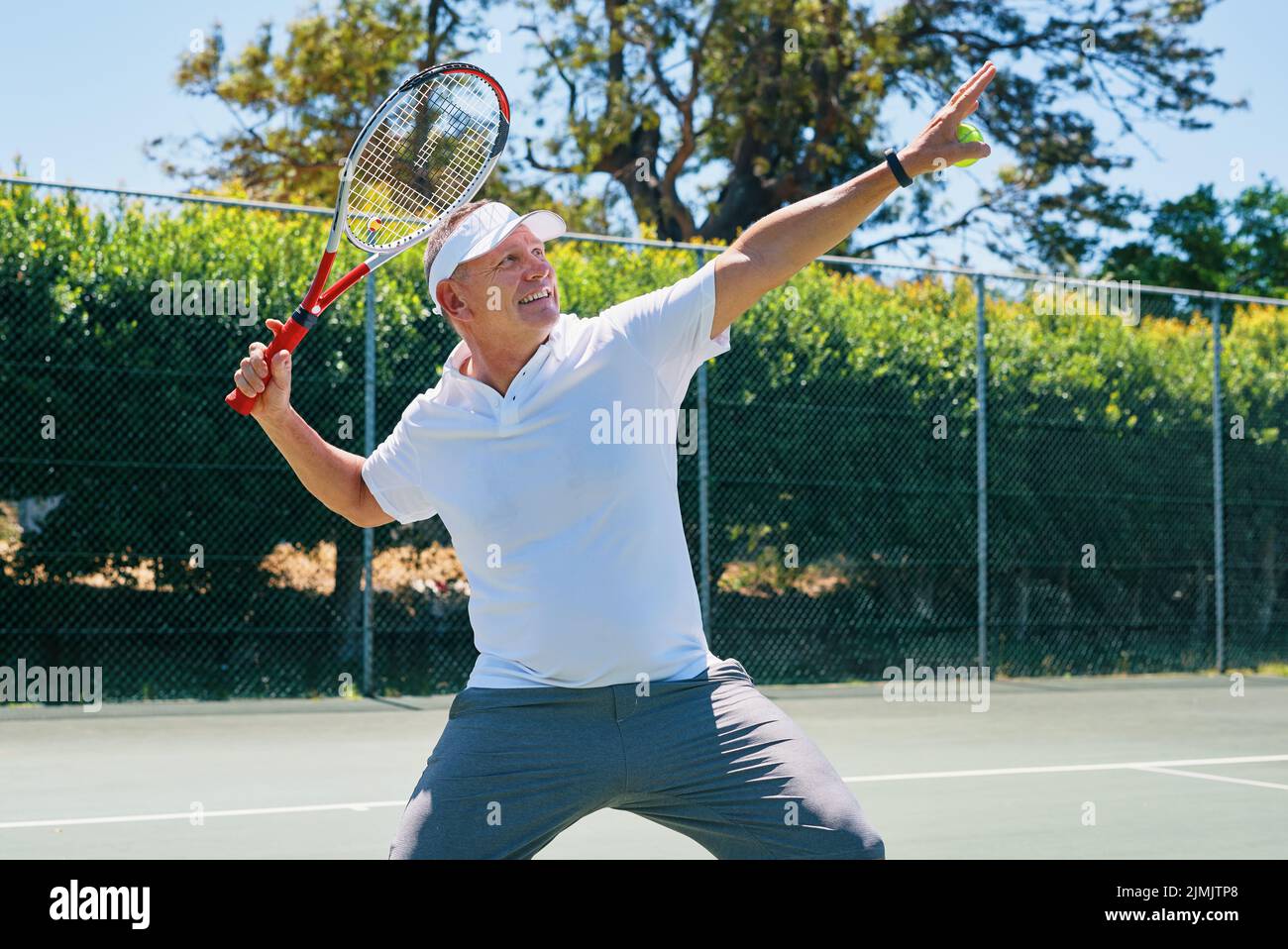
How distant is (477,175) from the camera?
3.96 m

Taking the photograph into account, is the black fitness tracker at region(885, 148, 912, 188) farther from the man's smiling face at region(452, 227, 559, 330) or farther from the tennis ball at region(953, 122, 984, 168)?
the man's smiling face at region(452, 227, 559, 330)

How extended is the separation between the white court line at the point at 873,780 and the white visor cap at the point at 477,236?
3065mm

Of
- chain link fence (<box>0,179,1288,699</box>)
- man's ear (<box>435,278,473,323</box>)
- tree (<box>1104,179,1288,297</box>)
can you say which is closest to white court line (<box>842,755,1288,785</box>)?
chain link fence (<box>0,179,1288,699</box>)

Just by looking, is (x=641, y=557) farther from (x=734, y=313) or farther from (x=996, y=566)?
(x=996, y=566)

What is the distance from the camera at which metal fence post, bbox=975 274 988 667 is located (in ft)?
35.1

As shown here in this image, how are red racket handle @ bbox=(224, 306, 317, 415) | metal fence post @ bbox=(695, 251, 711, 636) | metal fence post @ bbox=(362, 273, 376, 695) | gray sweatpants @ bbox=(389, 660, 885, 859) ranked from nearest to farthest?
gray sweatpants @ bbox=(389, 660, 885, 859), red racket handle @ bbox=(224, 306, 317, 415), metal fence post @ bbox=(362, 273, 376, 695), metal fence post @ bbox=(695, 251, 711, 636)

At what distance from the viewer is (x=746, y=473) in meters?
10.4

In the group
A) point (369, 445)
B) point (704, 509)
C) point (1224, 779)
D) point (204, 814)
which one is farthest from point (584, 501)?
point (704, 509)

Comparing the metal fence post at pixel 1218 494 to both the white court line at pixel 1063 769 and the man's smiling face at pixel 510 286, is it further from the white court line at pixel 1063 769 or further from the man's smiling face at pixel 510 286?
the man's smiling face at pixel 510 286

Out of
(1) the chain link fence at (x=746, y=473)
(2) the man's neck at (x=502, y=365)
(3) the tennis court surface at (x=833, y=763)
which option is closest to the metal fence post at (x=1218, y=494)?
(1) the chain link fence at (x=746, y=473)

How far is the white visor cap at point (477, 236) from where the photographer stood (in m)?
3.00

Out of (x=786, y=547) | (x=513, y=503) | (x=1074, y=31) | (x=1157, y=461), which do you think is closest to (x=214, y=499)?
(x=786, y=547)

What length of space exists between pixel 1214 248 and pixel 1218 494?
56.1 feet

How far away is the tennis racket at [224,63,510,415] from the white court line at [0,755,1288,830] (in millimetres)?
2418
